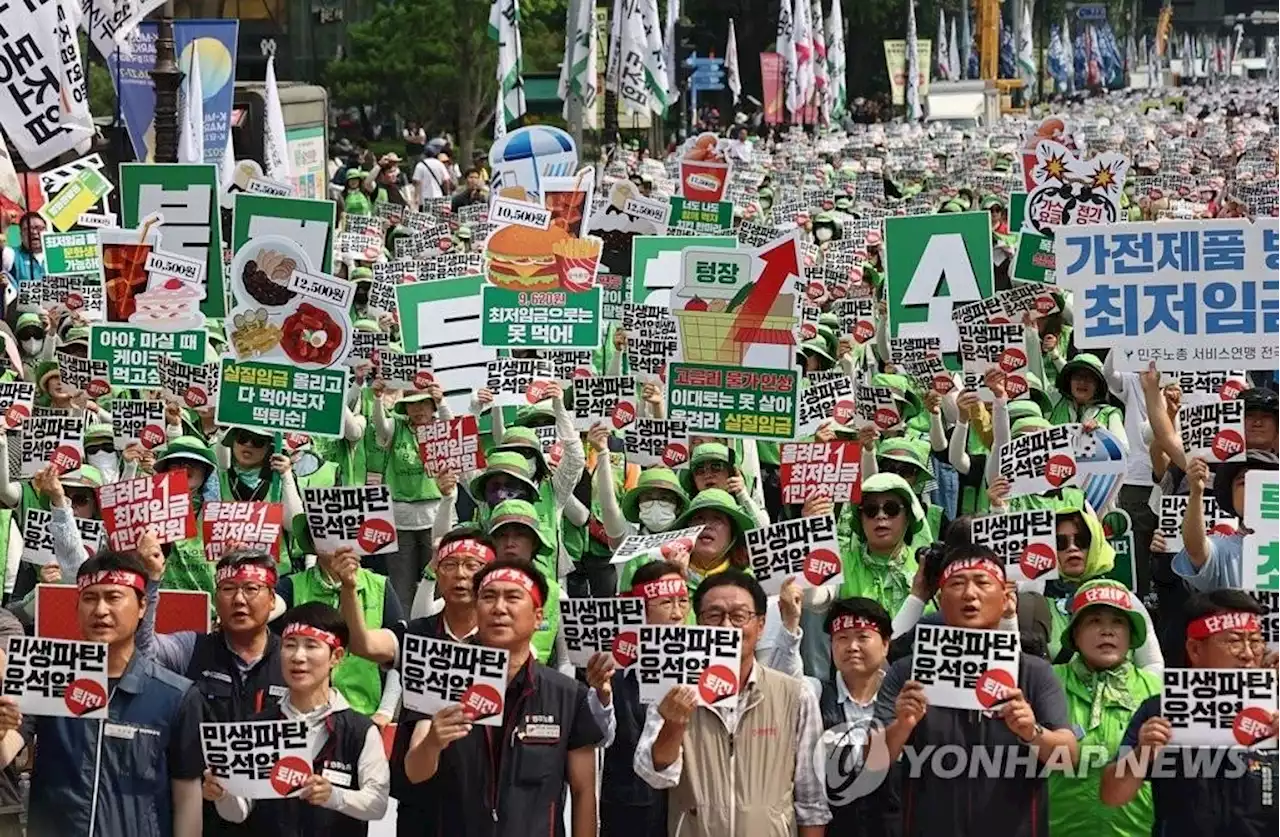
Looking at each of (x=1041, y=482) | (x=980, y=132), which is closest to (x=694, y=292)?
(x=1041, y=482)

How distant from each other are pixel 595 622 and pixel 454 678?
111 centimetres

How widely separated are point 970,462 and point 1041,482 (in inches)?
89.5

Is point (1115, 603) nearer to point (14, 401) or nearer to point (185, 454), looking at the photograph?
point (185, 454)

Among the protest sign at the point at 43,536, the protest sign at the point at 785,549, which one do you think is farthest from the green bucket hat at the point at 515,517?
the protest sign at the point at 43,536

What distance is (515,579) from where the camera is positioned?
23.8 feet

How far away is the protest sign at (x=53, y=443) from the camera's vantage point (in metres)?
11.6

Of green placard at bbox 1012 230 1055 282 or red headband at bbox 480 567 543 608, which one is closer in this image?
red headband at bbox 480 567 543 608

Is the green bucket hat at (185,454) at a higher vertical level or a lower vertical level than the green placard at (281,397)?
lower

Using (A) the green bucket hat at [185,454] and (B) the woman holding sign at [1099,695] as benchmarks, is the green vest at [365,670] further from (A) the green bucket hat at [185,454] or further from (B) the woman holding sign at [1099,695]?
(B) the woman holding sign at [1099,695]

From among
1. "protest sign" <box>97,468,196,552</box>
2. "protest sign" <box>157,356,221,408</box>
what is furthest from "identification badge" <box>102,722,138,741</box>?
"protest sign" <box>157,356,221,408</box>

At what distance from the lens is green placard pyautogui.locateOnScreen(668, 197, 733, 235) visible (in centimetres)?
2259

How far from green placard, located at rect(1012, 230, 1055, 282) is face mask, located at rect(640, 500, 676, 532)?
7.32m

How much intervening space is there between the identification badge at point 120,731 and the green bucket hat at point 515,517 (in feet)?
7.07

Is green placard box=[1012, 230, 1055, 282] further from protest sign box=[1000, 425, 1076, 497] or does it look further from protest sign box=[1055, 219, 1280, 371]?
protest sign box=[1000, 425, 1076, 497]
